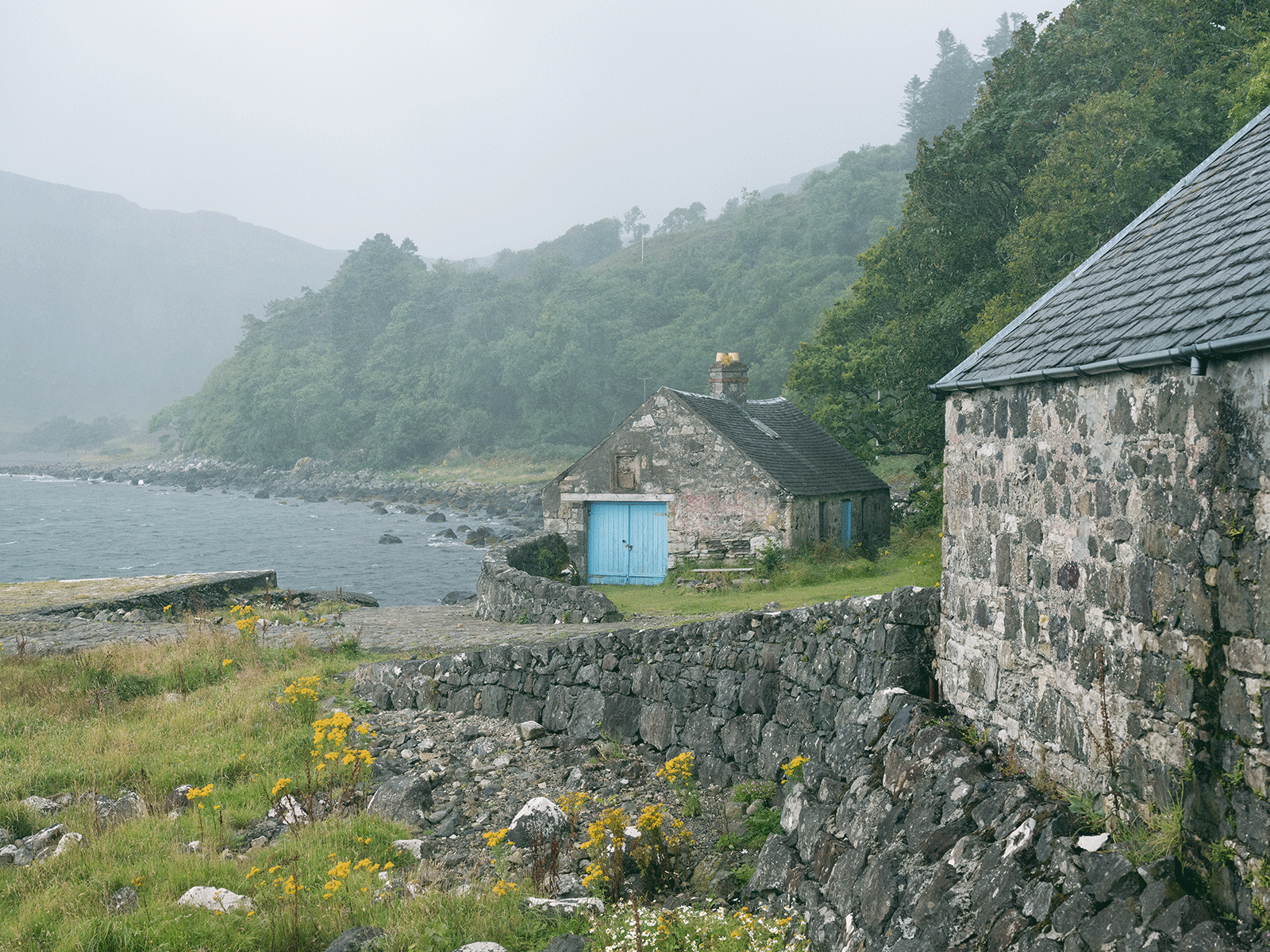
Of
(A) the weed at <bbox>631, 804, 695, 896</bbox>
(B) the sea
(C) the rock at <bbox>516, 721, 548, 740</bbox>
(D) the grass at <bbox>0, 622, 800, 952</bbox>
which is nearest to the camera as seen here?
(D) the grass at <bbox>0, 622, 800, 952</bbox>

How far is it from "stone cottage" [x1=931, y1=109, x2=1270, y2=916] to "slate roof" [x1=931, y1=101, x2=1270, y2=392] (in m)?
0.02

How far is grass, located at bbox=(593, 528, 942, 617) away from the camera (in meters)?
14.8

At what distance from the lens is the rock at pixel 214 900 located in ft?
20.9

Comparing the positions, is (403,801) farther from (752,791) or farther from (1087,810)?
(1087,810)

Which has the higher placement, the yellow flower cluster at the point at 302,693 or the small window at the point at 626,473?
the small window at the point at 626,473

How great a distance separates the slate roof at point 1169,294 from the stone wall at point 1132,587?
167 mm

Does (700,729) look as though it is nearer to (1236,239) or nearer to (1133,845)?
(1133,845)

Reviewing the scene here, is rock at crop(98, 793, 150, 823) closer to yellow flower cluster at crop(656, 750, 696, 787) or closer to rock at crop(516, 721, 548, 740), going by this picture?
rock at crop(516, 721, 548, 740)

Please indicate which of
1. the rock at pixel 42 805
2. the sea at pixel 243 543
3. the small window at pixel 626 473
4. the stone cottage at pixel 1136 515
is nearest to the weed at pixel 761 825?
the stone cottage at pixel 1136 515

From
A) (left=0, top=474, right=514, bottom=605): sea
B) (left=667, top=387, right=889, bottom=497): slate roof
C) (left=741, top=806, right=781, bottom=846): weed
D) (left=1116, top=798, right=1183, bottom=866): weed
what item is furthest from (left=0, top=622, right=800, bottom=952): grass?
(left=0, top=474, right=514, bottom=605): sea

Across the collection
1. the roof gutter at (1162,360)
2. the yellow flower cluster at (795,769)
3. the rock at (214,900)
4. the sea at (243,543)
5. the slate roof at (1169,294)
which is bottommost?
the sea at (243,543)

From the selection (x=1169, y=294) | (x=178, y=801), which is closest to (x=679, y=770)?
(x=178, y=801)

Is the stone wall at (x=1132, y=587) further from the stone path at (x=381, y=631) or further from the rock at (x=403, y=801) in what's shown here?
the stone path at (x=381, y=631)

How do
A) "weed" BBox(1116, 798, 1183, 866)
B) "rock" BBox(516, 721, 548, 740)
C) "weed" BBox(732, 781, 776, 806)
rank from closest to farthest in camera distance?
"weed" BBox(1116, 798, 1183, 866) → "weed" BBox(732, 781, 776, 806) → "rock" BBox(516, 721, 548, 740)
